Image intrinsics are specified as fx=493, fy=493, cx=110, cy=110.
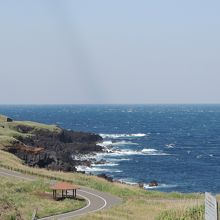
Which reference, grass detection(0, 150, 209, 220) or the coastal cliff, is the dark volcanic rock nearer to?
the coastal cliff

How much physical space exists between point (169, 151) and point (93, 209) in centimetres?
8232

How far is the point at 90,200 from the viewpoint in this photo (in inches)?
1825

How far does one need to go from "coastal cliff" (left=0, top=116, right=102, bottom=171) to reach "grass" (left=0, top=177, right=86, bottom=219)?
3027 cm

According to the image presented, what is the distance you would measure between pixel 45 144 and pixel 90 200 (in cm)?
6470

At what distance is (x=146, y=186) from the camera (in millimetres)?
73562

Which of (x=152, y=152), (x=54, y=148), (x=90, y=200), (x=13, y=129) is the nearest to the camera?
(x=90, y=200)

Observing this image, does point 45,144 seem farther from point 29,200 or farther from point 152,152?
point 29,200

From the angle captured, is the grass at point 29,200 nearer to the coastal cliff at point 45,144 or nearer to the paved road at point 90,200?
the paved road at point 90,200

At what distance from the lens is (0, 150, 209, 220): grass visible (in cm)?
3678

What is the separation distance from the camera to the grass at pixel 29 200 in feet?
117

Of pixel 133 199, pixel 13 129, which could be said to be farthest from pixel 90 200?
pixel 13 129

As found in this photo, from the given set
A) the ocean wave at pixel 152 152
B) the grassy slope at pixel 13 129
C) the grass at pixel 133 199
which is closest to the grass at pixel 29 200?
the grass at pixel 133 199

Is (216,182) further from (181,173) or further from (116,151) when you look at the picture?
(116,151)

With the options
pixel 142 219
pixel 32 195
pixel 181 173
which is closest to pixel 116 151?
pixel 181 173
